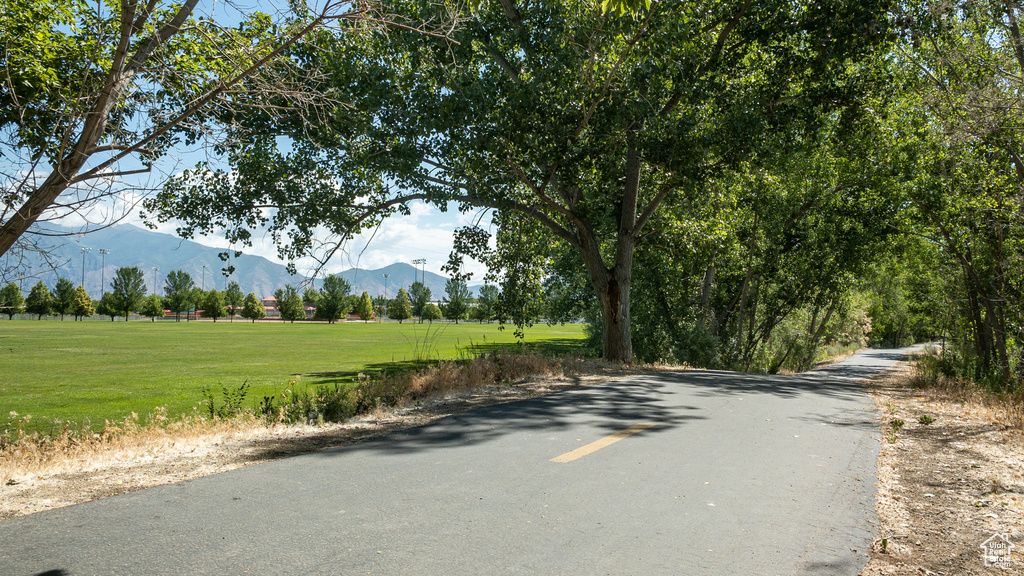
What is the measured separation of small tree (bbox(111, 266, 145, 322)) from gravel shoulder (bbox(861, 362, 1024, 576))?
115071 mm

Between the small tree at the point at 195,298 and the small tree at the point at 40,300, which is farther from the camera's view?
the small tree at the point at 195,298

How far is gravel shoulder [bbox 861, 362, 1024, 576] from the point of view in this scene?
3870 millimetres

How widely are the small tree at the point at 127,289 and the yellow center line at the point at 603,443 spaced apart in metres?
113

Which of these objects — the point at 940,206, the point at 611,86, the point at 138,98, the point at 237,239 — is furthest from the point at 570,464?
the point at 940,206

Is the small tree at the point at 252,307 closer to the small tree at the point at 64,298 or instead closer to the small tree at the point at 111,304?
the small tree at the point at 111,304

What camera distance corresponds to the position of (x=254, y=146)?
1362 cm

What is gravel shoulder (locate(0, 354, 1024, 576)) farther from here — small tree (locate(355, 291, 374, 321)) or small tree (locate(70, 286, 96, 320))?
small tree (locate(355, 291, 374, 321))

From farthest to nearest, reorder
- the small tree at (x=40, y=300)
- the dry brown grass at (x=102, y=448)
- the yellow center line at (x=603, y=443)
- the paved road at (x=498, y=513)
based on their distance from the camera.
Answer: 1. the small tree at (x=40, y=300)
2. the yellow center line at (x=603, y=443)
3. the dry brown grass at (x=102, y=448)
4. the paved road at (x=498, y=513)

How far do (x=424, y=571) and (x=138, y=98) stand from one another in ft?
18.0

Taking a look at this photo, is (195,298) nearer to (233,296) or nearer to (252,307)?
(252,307)

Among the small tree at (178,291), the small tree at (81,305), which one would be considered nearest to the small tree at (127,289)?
the small tree at (178,291)

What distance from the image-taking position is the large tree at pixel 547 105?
1191cm

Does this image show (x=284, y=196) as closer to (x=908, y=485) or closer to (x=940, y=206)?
(x=908, y=485)

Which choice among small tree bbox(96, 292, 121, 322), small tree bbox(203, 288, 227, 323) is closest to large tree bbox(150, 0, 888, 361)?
small tree bbox(203, 288, 227, 323)
